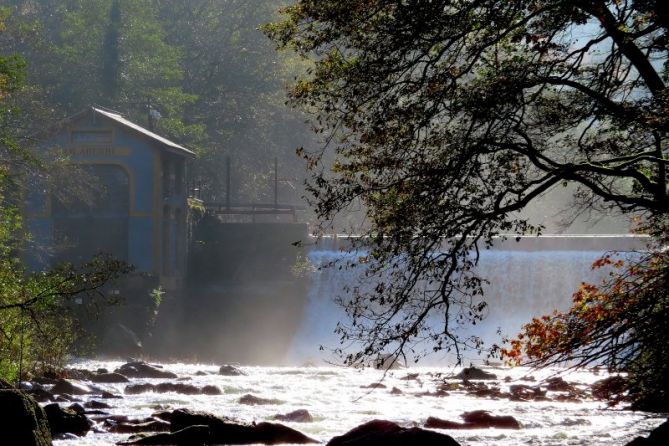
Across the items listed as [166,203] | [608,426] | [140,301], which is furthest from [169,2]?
[608,426]

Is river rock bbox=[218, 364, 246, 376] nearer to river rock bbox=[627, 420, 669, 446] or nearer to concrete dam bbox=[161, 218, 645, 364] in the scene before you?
concrete dam bbox=[161, 218, 645, 364]

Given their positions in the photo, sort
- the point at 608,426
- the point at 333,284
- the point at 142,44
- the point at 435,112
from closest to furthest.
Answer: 1. the point at 435,112
2. the point at 608,426
3. the point at 333,284
4. the point at 142,44

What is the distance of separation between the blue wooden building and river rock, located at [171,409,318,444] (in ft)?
77.4

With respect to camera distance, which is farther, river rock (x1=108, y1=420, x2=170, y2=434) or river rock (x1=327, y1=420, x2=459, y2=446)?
river rock (x1=108, y1=420, x2=170, y2=434)

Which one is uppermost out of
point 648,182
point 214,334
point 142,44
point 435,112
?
point 142,44

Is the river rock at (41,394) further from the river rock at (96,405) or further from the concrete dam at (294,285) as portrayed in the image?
the concrete dam at (294,285)

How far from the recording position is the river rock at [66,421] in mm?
13383

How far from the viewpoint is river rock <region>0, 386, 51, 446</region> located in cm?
909

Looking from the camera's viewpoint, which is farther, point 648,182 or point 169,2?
point 169,2

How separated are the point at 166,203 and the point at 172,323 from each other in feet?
15.5

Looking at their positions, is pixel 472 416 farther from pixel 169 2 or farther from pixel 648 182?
pixel 169 2

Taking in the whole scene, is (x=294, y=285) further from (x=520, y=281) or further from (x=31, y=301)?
(x=31, y=301)

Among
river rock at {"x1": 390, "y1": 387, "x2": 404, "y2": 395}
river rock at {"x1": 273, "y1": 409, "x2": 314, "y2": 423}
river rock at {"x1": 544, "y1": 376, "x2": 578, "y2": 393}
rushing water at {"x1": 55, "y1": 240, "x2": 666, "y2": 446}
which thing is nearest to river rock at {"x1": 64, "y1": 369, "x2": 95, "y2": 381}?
rushing water at {"x1": 55, "y1": 240, "x2": 666, "y2": 446}

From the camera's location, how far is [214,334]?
38719mm
